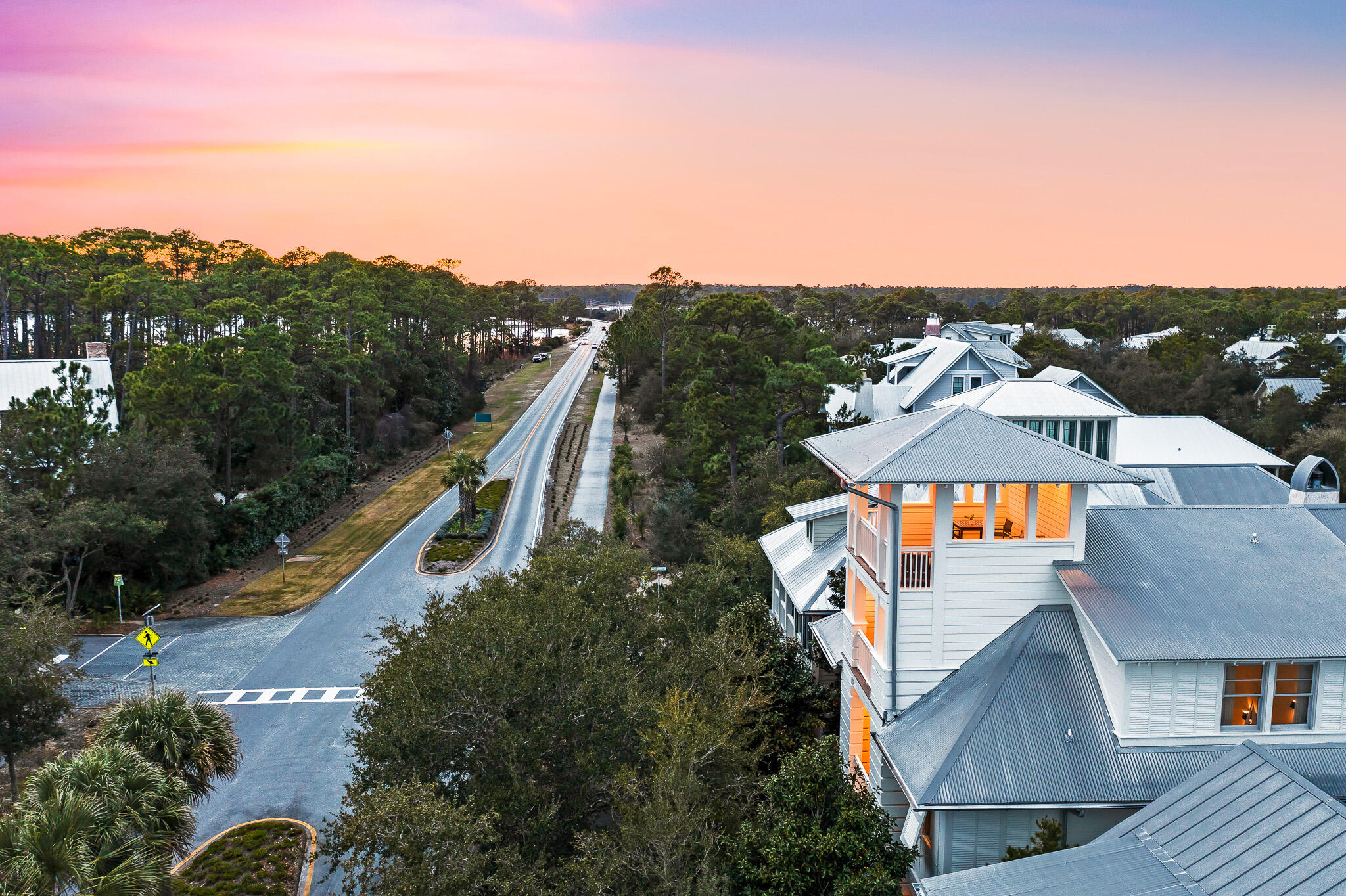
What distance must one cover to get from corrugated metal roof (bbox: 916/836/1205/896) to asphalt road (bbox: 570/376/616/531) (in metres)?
35.1

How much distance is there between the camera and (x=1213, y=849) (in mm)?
12336

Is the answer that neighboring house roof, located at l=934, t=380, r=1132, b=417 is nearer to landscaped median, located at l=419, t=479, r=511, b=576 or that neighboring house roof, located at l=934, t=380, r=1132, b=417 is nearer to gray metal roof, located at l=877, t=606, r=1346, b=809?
gray metal roof, located at l=877, t=606, r=1346, b=809

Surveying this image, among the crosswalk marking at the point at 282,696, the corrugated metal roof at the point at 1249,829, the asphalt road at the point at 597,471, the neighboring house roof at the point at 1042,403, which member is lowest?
the crosswalk marking at the point at 282,696

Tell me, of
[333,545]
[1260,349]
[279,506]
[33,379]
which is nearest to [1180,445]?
[333,545]

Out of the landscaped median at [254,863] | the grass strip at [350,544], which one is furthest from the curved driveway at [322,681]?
the grass strip at [350,544]

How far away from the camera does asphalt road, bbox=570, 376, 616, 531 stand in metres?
58.0

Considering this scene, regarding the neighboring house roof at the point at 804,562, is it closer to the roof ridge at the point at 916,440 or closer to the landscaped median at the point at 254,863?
the roof ridge at the point at 916,440

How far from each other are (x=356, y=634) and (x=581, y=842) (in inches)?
977

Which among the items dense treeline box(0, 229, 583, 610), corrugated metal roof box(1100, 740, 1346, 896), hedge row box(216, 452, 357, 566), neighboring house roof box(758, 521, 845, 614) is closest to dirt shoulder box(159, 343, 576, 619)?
hedge row box(216, 452, 357, 566)

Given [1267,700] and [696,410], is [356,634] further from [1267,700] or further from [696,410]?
[1267,700]

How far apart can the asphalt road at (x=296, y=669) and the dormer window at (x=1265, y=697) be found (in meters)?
19.2

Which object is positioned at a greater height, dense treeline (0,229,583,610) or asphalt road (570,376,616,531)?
dense treeline (0,229,583,610)

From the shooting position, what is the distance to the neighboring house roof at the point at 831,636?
79.7ft

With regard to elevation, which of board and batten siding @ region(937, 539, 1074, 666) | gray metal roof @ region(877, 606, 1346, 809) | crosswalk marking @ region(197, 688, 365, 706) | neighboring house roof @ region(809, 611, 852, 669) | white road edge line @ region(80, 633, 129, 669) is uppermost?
board and batten siding @ region(937, 539, 1074, 666)
